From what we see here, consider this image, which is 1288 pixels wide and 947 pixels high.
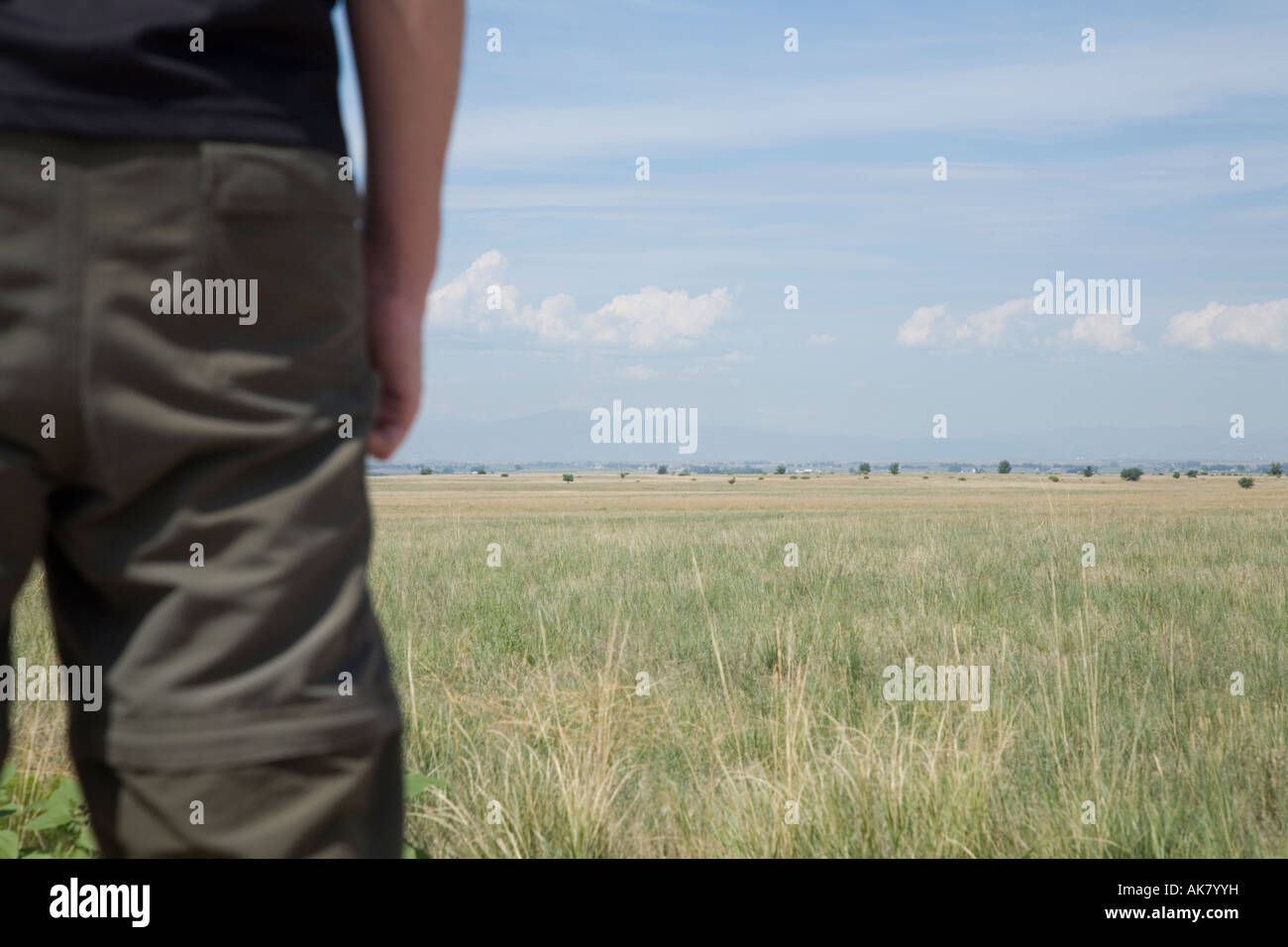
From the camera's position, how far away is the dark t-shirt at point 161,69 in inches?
37.5

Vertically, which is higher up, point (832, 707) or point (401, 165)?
point (401, 165)

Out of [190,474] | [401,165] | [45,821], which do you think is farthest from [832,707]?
[190,474]

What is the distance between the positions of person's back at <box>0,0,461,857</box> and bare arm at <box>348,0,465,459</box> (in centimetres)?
13

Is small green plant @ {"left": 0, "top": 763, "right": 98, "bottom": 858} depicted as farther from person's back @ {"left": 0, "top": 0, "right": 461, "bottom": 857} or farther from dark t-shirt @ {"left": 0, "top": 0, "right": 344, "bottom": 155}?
dark t-shirt @ {"left": 0, "top": 0, "right": 344, "bottom": 155}

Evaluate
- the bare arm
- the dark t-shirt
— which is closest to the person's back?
the dark t-shirt

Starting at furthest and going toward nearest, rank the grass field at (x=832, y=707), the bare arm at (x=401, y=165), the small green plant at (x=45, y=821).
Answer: the grass field at (x=832, y=707) < the small green plant at (x=45, y=821) < the bare arm at (x=401, y=165)

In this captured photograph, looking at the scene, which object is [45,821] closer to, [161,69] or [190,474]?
[190,474]

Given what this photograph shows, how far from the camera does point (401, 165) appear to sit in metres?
1.23

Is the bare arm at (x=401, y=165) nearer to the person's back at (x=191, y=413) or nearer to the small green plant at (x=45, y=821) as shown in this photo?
the person's back at (x=191, y=413)

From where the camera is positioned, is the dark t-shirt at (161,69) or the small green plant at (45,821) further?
the small green plant at (45,821)

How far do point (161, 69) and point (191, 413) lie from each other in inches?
12.4

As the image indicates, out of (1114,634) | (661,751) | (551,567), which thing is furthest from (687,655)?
(551,567)

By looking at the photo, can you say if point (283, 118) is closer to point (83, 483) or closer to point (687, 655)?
point (83, 483)

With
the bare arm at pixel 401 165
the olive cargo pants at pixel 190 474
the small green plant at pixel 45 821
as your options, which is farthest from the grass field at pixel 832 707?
the olive cargo pants at pixel 190 474
